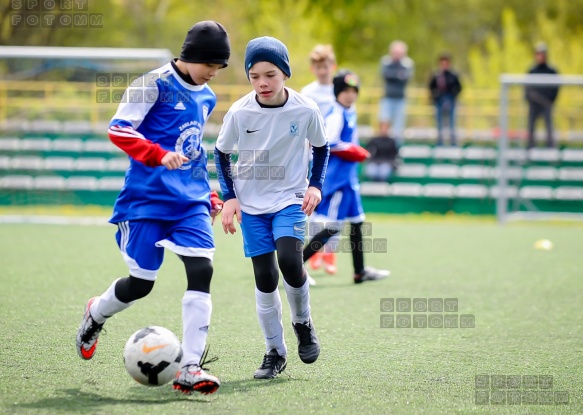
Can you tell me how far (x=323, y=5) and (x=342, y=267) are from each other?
2749cm

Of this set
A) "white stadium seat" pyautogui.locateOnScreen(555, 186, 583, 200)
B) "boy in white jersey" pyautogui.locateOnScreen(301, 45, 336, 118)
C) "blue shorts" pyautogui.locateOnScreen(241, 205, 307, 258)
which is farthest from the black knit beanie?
"white stadium seat" pyautogui.locateOnScreen(555, 186, 583, 200)

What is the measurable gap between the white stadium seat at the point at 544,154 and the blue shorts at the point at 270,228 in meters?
11.8

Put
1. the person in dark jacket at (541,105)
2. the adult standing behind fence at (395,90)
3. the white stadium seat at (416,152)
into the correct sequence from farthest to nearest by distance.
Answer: the white stadium seat at (416,152) < the adult standing behind fence at (395,90) < the person in dark jacket at (541,105)


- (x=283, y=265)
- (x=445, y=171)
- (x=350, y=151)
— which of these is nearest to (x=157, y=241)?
(x=283, y=265)

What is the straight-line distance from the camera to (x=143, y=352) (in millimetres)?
4516

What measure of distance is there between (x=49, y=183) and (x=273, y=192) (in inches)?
443

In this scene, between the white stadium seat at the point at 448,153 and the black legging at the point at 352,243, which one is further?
the white stadium seat at the point at 448,153

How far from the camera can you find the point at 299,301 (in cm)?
511

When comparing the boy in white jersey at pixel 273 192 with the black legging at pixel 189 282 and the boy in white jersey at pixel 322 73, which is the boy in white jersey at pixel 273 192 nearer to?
the black legging at pixel 189 282

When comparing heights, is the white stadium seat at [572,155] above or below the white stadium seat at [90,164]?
below

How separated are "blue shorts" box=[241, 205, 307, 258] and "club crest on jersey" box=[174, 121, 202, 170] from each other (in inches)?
17.5

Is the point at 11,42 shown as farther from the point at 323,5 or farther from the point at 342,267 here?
the point at 342,267

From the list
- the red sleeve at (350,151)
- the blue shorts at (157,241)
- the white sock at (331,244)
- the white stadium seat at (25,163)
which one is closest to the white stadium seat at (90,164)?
the white stadium seat at (25,163)

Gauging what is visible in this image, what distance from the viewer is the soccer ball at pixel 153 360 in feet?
14.8
